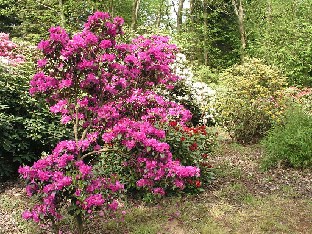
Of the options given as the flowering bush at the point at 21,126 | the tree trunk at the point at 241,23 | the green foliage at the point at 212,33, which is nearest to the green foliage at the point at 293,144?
the flowering bush at the point at 21,126

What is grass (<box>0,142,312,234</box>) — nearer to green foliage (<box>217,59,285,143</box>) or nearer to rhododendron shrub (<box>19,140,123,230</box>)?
rhododendron shrub (<box>19,140,123,230</box>)

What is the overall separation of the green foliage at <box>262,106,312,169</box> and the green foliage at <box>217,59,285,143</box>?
5.65 feet

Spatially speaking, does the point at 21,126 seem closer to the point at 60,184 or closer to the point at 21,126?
the point at 21,126

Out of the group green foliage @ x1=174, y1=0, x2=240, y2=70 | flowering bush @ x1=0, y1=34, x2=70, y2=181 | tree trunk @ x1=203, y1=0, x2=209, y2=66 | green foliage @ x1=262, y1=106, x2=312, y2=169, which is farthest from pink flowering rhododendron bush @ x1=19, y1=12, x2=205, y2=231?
tree trunk @ x1=203, y1=0, x2=209, y2=66

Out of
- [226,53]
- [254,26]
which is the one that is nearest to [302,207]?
[254,26]

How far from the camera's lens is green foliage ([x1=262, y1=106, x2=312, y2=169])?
25.9 feet

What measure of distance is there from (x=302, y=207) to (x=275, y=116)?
4.71 m

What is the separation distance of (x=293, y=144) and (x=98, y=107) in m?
4.75

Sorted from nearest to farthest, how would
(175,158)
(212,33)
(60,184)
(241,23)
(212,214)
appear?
(60,184) < (212,214) < (175,158) < (241,23) < (212,33)

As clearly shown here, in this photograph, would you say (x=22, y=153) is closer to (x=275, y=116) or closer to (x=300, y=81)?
(x=275, y=116)

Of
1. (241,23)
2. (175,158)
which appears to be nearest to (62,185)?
(175,158)

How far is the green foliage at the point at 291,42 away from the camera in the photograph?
17.3 meters

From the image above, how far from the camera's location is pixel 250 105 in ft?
35.1

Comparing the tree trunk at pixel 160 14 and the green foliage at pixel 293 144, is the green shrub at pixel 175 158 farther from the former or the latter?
the tree trunk at pixel 160 14
